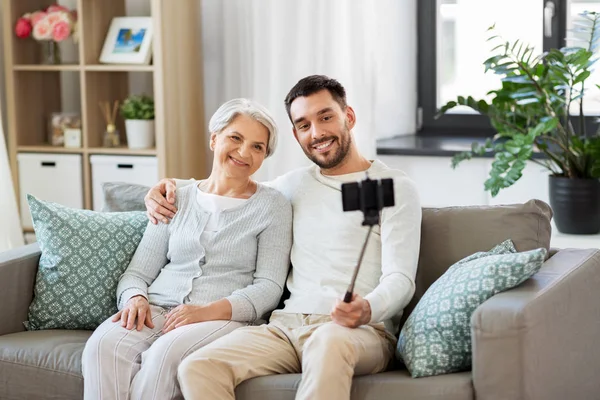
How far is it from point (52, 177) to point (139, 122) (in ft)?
1.53

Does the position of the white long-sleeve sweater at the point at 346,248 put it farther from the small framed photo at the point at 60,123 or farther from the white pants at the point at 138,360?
the small framed photo at the point at 60,123

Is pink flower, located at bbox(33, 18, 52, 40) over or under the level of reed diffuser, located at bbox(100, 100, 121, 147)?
over

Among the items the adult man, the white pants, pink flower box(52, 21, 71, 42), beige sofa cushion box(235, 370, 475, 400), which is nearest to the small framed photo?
pink flower box(52, 21, 71, 42)

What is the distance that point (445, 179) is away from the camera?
399 cm

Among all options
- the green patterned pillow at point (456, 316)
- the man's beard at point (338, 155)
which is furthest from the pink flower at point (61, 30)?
the green patterned pillow at point (456, 316)

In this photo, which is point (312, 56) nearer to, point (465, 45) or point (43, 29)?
point (465, 45)

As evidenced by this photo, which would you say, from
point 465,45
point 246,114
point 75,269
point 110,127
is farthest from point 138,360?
point 465,45

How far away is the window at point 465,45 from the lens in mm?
4184

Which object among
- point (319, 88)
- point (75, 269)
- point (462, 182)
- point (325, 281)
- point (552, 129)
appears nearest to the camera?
point (325, 281)

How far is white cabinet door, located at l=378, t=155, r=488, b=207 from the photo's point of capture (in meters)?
3.94

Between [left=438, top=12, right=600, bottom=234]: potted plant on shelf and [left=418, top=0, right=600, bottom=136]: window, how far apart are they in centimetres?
64

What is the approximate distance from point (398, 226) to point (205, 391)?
2.09 feet

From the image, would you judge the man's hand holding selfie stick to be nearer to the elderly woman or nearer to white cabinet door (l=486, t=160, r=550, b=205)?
the elderly woman

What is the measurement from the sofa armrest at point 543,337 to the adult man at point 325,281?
0.93 ft
